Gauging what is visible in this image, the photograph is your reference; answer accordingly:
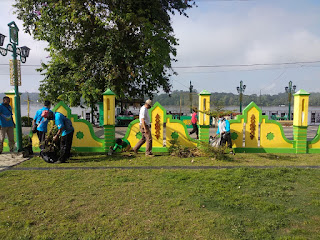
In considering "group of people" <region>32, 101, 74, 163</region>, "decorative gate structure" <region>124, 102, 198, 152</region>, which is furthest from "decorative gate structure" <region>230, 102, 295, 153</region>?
Result: "group of people" <region>32, 101, 74, 163</region>

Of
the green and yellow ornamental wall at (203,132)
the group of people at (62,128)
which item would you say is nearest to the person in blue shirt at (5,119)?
the group of people at (62,128)

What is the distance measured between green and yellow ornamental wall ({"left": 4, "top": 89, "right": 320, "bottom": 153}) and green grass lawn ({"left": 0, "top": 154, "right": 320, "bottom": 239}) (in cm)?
231

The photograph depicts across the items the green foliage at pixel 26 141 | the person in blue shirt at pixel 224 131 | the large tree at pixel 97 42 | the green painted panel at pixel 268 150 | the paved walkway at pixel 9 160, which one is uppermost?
the large tree at pixel 97 42

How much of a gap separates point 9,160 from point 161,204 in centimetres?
526

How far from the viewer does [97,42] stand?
15078mm

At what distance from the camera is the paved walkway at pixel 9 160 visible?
642 centimetres

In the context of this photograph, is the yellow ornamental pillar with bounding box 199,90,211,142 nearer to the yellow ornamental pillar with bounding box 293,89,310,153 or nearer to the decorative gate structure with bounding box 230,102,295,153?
the decorative gate structure with bounding box 230,102,295,153

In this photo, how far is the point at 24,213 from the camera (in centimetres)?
364

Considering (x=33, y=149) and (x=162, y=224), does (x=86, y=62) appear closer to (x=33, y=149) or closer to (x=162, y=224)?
(x=33, y=149)

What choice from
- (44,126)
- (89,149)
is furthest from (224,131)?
(44,126)

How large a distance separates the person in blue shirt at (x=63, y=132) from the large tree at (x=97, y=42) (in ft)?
28.4

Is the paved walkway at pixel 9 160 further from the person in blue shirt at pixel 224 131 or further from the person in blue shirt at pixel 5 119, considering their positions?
the person in blue shirt at pixel 224 131

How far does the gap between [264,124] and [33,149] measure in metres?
7.73

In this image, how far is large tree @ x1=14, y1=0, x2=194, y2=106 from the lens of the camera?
46.9ft
